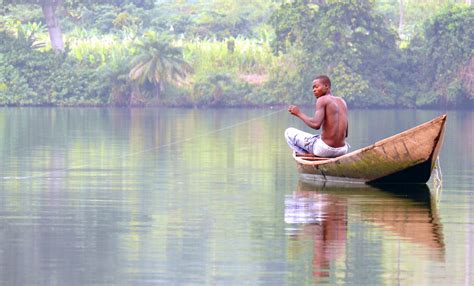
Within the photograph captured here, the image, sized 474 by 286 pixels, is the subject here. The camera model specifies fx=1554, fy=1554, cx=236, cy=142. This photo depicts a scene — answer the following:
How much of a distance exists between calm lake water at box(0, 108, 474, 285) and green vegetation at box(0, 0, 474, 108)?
82.1 feet

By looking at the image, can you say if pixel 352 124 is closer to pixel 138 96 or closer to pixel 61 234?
pixel 138 96

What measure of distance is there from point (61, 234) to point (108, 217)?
154 centimetres

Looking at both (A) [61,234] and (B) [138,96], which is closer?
(A) [61,234]

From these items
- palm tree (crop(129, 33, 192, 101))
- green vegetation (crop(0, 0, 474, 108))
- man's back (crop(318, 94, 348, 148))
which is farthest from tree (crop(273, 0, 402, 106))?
man's back (crop(318, 94, 348, 148))

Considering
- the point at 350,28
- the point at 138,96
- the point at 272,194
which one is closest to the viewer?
the point at 272,194

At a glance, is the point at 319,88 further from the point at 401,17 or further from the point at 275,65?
the point at 401,17

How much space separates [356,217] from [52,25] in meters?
44.4

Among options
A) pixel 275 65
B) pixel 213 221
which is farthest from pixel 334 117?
pixel 275 65

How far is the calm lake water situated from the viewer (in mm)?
11859

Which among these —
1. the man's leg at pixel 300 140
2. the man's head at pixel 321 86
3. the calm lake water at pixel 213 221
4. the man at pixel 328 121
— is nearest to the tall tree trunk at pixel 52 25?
the calm lake water at pixel 213 221

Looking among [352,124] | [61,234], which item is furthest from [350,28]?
[61,234]

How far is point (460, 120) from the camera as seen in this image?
4356 centimetres

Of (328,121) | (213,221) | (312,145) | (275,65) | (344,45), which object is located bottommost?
(213,221)

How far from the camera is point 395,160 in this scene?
19.3 metres
